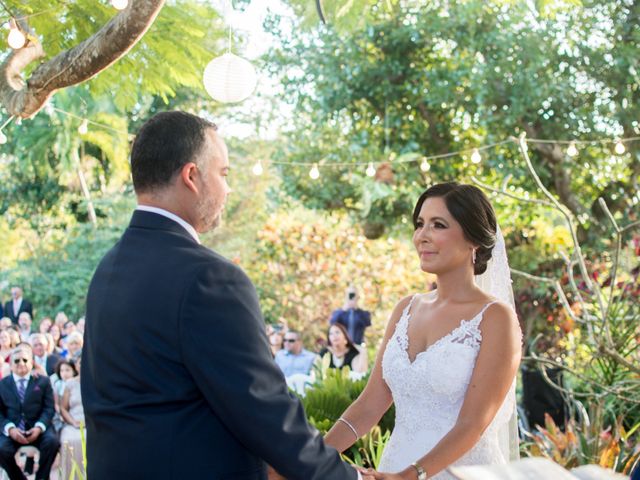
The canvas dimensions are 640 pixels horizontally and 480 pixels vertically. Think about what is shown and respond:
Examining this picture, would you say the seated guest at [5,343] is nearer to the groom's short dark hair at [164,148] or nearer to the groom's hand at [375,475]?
the groom's hand at [375,475]

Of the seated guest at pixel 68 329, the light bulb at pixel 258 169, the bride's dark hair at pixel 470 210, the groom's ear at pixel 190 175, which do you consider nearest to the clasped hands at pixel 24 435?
the light bulb at pixel 258 169

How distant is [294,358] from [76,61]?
745cm

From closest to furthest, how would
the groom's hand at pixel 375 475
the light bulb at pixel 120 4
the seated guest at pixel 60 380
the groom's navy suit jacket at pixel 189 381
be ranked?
the groom's navy suit jacket at pixel 189 381 < the groom's hand at pixel 375 475 < the light bulb at pixel 120 4 < the seated guest at pixel 60 380

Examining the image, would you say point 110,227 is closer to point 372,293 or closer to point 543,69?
point 372,293

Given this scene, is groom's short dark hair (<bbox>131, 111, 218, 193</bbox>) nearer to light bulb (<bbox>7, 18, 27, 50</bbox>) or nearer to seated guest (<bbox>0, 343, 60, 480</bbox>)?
light bulb (<bbox>7, 18, 27, 50</bbox>)

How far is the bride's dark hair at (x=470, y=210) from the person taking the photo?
10.9 ft

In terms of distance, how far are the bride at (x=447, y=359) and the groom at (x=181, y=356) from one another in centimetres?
90

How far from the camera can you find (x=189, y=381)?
2.23 meters

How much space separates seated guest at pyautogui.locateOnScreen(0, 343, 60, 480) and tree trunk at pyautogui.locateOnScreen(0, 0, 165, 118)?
5411mm

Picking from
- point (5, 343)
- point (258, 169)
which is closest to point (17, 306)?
point (5, 343)

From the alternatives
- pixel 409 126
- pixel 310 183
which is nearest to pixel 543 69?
pixel 409 126

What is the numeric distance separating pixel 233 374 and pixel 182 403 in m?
0.15

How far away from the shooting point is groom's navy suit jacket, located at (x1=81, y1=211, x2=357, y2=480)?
2.21 meters

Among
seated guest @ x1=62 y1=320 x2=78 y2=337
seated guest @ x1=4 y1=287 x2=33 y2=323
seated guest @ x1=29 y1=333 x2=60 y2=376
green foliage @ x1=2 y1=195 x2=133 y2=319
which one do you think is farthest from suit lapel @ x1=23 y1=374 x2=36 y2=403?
green foliage @ x1=2 y1=195 x2=133 y2=319
